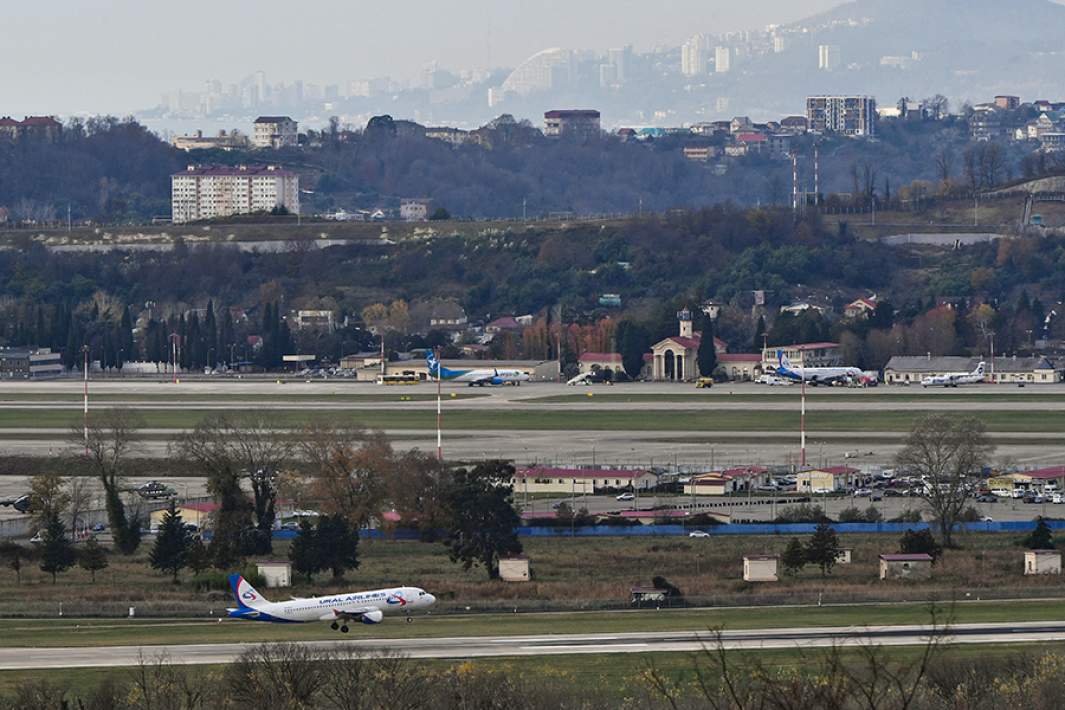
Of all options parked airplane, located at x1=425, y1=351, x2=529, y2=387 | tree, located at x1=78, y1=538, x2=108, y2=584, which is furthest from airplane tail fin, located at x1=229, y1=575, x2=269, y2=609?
parked airplane, located at x1=425, y1=351, x2=529, y2=387

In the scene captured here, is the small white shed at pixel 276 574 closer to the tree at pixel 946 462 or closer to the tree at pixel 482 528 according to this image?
the tree at pixel 482 528

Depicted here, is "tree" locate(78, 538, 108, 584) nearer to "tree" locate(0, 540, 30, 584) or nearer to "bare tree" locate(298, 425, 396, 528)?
"tree" locate(0, 540, 30, 584)

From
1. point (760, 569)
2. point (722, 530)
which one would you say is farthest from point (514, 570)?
point (722, 530)

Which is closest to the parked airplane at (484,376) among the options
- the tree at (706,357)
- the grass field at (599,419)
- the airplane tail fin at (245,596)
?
the tree at (706,357)

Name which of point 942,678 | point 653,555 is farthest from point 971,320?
point 942,678

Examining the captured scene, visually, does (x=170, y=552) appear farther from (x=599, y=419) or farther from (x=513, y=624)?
(x=599, y=419)

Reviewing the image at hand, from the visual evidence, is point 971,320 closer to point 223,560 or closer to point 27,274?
point 27,274

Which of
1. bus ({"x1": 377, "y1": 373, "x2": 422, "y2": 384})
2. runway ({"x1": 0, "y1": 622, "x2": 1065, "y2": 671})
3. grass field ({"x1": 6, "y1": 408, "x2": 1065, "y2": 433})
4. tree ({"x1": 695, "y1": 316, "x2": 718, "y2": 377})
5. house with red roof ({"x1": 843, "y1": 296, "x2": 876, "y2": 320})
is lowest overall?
runway ({"x1": 0, "y1": 622, "x2": 1065, "y2": 671})
